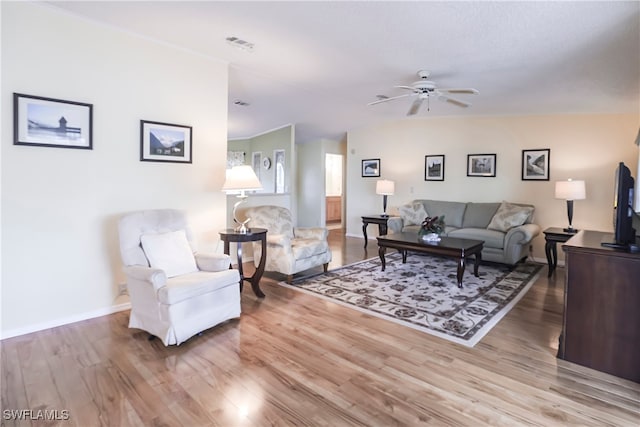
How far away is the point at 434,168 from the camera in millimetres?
6660

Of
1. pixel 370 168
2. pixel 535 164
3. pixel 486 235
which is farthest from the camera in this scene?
pixel 370 168

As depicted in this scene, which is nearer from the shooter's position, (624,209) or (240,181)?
(624,209)

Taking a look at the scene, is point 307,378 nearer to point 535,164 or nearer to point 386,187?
point 386,187

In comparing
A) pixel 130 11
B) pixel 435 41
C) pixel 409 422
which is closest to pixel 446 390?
pixel 409 422

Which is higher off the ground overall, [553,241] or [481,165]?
[481,165]

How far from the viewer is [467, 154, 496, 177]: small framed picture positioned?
235 inches

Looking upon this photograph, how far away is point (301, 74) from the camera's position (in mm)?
4273

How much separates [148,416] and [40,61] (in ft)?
9.38

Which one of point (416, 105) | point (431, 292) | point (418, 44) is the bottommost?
point (431, 292)

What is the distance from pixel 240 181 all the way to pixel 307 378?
6.93 ft

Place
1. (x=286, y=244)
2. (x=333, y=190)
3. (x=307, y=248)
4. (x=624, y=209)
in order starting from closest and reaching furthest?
(x=624, y=209)
(x=286, y=244)
(x=307, y=248)
(x=333, y=190)

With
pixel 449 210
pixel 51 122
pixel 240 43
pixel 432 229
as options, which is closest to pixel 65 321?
pixel 51 122

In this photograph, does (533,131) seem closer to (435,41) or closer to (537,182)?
(537,182)

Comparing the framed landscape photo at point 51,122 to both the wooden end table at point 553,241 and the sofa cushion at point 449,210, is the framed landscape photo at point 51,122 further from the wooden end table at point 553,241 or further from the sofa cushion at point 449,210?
the wooden end table at point 553,241
